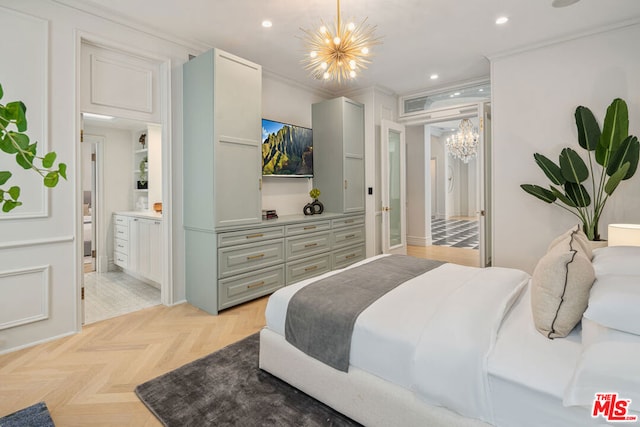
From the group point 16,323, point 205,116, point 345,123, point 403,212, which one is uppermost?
point 345,123

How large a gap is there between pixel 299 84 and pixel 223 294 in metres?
3.17

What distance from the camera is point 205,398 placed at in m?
1.92

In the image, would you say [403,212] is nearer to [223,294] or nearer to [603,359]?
[223,294]

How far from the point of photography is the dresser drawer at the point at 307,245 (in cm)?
388

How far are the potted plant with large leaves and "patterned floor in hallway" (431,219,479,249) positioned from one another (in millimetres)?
3280

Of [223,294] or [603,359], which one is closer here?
[603,359]

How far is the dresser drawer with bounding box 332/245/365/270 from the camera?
177 inches

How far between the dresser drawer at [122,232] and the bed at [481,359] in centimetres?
348

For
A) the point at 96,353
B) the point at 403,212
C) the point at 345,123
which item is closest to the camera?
the point at 96,353

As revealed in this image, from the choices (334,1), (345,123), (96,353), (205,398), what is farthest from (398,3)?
(96,353)

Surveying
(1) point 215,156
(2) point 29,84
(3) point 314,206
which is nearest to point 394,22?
(1) point 215,156

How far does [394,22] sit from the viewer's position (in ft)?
10.3

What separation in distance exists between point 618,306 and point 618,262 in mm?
557

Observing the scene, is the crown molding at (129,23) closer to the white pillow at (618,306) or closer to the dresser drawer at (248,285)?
the dresser drawer at (248,285)
